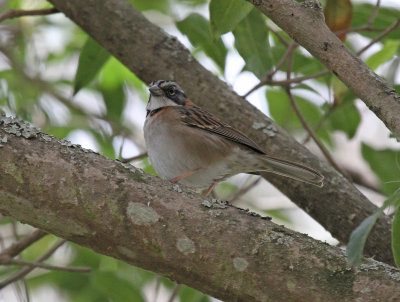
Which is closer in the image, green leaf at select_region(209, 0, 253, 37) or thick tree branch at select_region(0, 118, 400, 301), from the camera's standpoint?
thick tree branch at select_region(0, 118, 400, 301)

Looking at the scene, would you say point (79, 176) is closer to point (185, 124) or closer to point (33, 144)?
point (33, 144)

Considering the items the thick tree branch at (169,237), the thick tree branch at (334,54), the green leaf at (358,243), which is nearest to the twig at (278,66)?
the thick tree branch at (334,54)

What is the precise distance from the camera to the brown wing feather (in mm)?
4797

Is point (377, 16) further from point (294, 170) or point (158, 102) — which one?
point (158, 102)

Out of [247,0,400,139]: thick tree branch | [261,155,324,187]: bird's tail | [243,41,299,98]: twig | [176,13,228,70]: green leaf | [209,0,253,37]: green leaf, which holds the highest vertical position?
[176,13,228,70]: green leaf

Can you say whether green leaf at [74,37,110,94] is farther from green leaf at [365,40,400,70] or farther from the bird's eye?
green leaf at [365,40,400,70]

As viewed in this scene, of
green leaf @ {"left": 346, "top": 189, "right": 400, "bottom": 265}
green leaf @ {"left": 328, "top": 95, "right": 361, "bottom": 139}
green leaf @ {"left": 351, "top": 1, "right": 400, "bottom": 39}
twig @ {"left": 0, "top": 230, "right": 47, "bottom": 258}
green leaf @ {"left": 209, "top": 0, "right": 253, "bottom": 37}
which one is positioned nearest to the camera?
green leaf @ {"left": 346, "top": 189, "right": 400, "bottom": 265}

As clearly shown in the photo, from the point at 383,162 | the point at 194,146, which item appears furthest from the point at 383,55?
the point at 194,146

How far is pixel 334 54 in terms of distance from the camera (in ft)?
9.53

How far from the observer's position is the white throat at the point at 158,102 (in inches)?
217

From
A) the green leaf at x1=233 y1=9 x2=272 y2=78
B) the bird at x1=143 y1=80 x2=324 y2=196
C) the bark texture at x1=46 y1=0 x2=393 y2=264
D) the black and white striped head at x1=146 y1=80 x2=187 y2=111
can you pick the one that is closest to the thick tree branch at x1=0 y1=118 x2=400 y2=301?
the green leaf at x1=233 y1=9 x2=272 y2=78

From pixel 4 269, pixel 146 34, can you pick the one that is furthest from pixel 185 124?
pixel 4 269

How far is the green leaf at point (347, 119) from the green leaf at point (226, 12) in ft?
6.81

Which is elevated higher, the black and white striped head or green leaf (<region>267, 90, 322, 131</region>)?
green leaf (<region>267, 90, 322, 131</region>)
